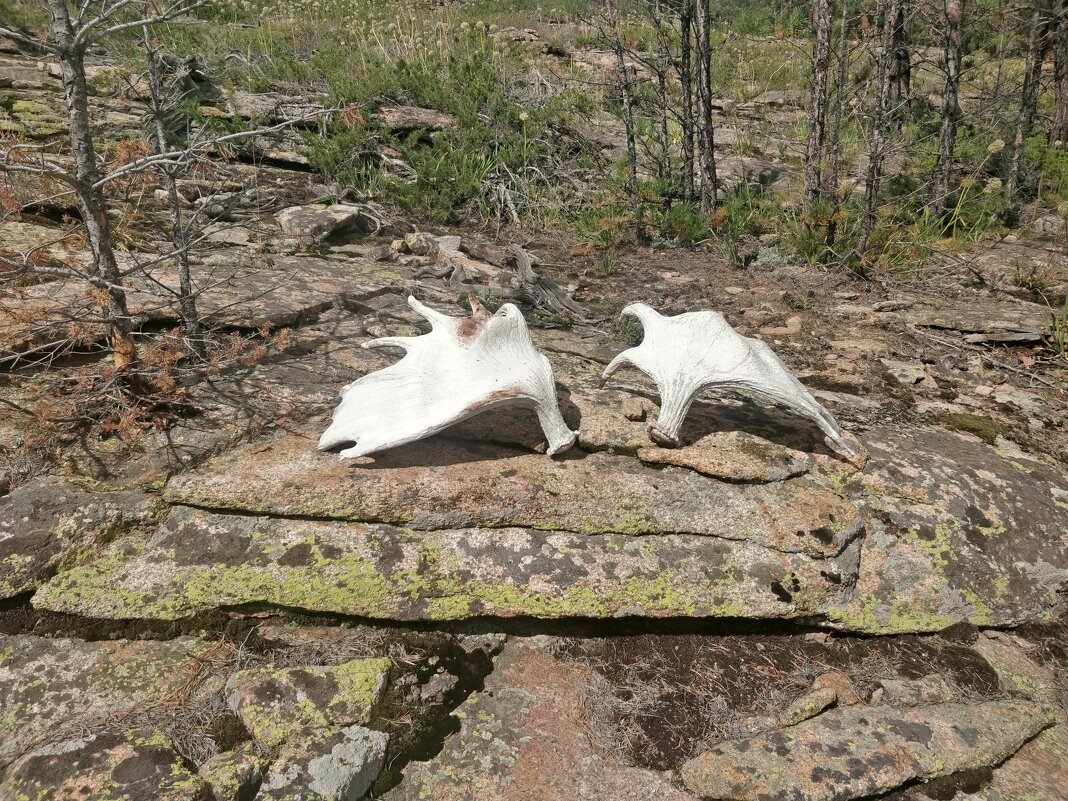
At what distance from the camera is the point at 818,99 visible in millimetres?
6250

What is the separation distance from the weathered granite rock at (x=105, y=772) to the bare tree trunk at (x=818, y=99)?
258 inches

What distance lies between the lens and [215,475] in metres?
2.80

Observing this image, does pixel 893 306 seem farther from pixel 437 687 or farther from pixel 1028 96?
pixel 437 687

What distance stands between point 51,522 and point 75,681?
69 centimetres

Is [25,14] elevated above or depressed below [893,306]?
above

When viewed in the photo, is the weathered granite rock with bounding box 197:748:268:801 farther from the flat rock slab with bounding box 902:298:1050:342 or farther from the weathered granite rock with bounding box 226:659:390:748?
the flat rock slab with bounding box 902:298:1050:342

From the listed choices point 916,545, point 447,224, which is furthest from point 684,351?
point 447,224

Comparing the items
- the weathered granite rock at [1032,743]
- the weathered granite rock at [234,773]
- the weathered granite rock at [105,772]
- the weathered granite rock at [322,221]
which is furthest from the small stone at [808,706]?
the weathered granite rock at [322,221]

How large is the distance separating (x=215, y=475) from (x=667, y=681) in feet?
6.55

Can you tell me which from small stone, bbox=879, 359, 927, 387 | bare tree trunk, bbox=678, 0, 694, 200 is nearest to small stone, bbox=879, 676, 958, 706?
small stone, bbox=879, 359, 927, 387

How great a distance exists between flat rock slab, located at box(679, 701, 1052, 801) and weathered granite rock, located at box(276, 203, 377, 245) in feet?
16.4

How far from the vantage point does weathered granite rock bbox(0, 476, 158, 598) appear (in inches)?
93.6

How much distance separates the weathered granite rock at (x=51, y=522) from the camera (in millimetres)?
2377

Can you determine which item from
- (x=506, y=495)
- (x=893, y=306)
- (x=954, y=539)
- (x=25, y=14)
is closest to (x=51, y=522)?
(x=506, y=495)
